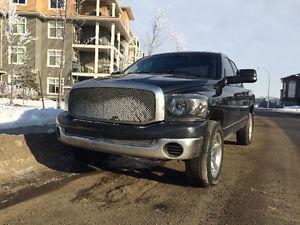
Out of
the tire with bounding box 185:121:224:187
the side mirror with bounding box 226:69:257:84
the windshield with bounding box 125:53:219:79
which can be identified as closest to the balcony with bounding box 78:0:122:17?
the windshield with bounding box 125:53:219:79

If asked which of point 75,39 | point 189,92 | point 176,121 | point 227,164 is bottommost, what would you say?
point 227,164

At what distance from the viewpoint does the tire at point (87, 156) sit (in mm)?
6312

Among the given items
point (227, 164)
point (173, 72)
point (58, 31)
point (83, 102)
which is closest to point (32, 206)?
point (83, 102)

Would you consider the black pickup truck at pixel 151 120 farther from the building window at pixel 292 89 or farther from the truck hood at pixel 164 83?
the building window at pixel 292 89

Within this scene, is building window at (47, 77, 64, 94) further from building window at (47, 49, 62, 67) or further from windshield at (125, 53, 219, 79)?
windshield at (125, 53, 219, 79)

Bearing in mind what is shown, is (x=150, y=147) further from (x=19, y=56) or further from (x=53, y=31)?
(x=53, y=31)

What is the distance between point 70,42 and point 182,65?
36063mm

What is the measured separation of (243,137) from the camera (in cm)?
938

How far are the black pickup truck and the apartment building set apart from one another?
112 feet

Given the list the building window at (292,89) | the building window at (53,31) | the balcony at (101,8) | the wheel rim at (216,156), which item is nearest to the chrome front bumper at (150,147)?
the wheel rim at (216,156)

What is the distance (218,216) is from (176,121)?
123 centimetres

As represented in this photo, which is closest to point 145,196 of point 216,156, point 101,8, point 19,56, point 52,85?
point 216,156

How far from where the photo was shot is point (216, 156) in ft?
18.9

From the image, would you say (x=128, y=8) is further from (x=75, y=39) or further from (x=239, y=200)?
(x=239, y=200)
